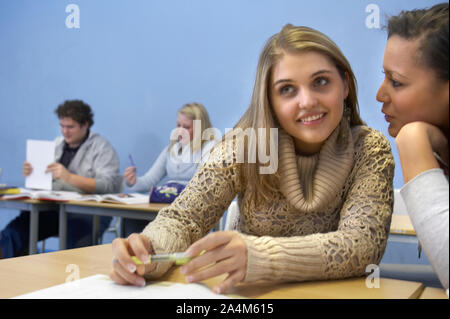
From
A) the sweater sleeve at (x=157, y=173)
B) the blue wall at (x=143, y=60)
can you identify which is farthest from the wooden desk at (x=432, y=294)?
the sweater sleeve at (x=157, y=173)

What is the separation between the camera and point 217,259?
76 centimetres

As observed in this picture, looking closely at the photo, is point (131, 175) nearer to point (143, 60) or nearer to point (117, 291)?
point (143, 60)

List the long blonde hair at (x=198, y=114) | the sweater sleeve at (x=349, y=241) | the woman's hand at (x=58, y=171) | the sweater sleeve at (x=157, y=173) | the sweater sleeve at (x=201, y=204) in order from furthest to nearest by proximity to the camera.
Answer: the sweater sleeve at (x=157, y=173), the long blonde hair at (x=198, y=114), the woman's hand at (x=58, y=171), the sweater sleeve at (x=201, y=204), the sweater sleeve at (x=349, y=241)

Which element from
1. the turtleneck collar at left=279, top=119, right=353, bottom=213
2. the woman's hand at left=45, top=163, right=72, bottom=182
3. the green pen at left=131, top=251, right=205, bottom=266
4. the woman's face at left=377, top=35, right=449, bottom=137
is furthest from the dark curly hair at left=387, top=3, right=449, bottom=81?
the woman's hand at left=45, top=163, right=72, bottom=182

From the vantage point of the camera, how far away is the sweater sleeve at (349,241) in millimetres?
792

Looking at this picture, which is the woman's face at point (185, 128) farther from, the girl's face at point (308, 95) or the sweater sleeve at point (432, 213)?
the sweater sleeve at point (432, 213)

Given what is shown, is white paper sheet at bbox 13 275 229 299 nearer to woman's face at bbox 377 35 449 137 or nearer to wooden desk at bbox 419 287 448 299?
wooden desk at bbox 419 287 448 299

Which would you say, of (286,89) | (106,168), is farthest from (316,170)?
(106,168)

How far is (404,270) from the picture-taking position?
1902 mm

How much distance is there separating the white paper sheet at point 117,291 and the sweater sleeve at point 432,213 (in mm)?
336

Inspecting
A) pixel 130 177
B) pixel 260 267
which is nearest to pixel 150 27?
pixel 130 177

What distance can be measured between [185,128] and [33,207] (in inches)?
54.0

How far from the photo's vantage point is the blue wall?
3512mm

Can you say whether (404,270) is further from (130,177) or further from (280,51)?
(130,177)
